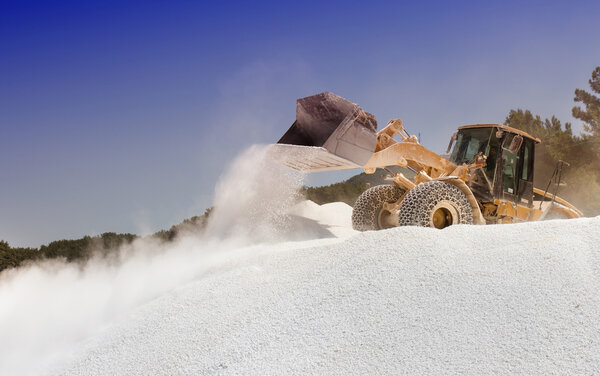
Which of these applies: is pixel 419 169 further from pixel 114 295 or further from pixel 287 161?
pixel 114 295

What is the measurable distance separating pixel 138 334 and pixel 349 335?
188cm

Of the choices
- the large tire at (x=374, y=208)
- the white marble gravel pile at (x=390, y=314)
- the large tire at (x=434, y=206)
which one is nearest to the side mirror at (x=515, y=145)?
the large tire at (x=434, y=206)

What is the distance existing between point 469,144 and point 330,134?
Result: 2629 mm

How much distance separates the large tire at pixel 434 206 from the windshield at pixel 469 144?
109cm

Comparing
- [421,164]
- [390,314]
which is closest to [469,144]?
[421,164]

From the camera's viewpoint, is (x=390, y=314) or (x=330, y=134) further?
(x=330, y=134)

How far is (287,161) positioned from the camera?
669 cm

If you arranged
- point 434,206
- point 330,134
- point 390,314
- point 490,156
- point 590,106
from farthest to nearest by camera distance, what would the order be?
1. point 590,106
2. point 490,156
3. point 434,206
4. point 330,134
5. point 390,314

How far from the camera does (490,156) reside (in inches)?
286

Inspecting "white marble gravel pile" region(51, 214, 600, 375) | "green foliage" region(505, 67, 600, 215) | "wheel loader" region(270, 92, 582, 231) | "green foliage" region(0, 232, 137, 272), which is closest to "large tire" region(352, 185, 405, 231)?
"wheel loader" region(270, 92, 582, 231)

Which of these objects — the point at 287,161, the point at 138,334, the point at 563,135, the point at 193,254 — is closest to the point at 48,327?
the point at 138,334

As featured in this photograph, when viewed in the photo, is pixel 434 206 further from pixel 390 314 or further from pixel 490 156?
pixel 390 314

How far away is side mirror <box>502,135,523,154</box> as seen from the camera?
23.8ft

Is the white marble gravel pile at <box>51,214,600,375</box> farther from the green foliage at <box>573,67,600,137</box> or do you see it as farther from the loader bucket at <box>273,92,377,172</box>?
the green foliage at <box>573,67,600,137</box>
